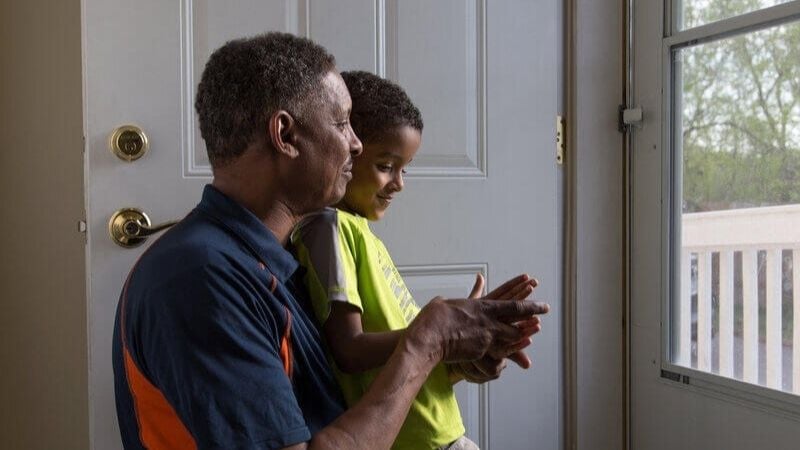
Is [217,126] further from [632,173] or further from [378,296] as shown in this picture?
[632,173]

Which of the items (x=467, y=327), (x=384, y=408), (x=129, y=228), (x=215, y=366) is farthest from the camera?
(x=129, y=228)

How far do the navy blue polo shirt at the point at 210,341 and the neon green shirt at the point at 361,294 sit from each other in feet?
0.35

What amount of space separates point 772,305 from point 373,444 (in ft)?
3.80

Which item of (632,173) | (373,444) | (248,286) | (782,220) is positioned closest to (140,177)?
(248,286)

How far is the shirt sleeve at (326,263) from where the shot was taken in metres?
1.07

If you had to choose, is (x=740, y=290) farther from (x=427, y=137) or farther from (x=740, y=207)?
(x=427, y=137)

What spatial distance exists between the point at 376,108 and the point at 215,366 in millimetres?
558

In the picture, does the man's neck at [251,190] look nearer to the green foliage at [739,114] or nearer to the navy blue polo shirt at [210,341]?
the navy blue polo shirt at [210,341]

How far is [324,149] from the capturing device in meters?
1.00

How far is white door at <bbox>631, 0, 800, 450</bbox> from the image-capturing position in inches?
65.6

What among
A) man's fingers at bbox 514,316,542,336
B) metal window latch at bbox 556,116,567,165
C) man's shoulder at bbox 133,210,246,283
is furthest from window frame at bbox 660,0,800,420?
man's shoulder at bbox 133,210,246,283

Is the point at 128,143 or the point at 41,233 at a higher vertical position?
the point at 128,143

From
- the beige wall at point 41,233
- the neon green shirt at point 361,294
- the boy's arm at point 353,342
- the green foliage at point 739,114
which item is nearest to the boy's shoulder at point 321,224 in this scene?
the neon green shirt at point 361,294

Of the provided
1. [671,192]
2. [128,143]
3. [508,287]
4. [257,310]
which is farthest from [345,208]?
[671,192]
